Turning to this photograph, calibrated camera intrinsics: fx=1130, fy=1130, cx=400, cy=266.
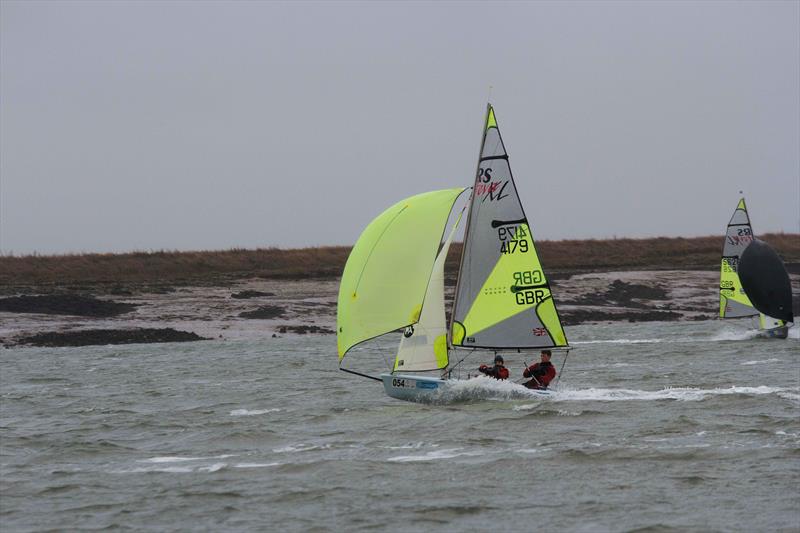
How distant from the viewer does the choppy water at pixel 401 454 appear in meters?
16.2

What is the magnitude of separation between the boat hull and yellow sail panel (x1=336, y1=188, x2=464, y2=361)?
1527 millimetres

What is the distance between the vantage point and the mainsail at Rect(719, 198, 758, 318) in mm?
47375

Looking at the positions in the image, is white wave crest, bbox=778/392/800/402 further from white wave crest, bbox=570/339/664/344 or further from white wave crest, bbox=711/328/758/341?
white wave crest, bbox=711/328/758/341

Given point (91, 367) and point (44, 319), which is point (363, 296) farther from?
point (44, 319)

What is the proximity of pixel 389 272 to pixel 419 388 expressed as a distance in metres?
2.81

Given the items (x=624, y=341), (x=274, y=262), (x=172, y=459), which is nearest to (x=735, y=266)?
(x=624, y=341)

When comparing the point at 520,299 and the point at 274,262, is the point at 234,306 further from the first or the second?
the point at 520,299

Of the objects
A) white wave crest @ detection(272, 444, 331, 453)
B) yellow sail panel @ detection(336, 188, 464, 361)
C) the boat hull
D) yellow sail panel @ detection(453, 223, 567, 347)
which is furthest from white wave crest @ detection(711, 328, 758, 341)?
white wave crest @ detection(272, 444, 331, 453)

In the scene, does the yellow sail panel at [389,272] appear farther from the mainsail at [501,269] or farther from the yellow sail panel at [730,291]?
the yellow sail panel at [730,291]

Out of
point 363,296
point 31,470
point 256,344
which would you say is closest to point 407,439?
point 363,296

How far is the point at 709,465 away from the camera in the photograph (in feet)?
61.4

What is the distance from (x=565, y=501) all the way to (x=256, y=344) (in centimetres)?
3077

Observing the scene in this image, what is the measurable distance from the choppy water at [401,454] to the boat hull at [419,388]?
0.94ft

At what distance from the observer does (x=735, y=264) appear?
157 ft
